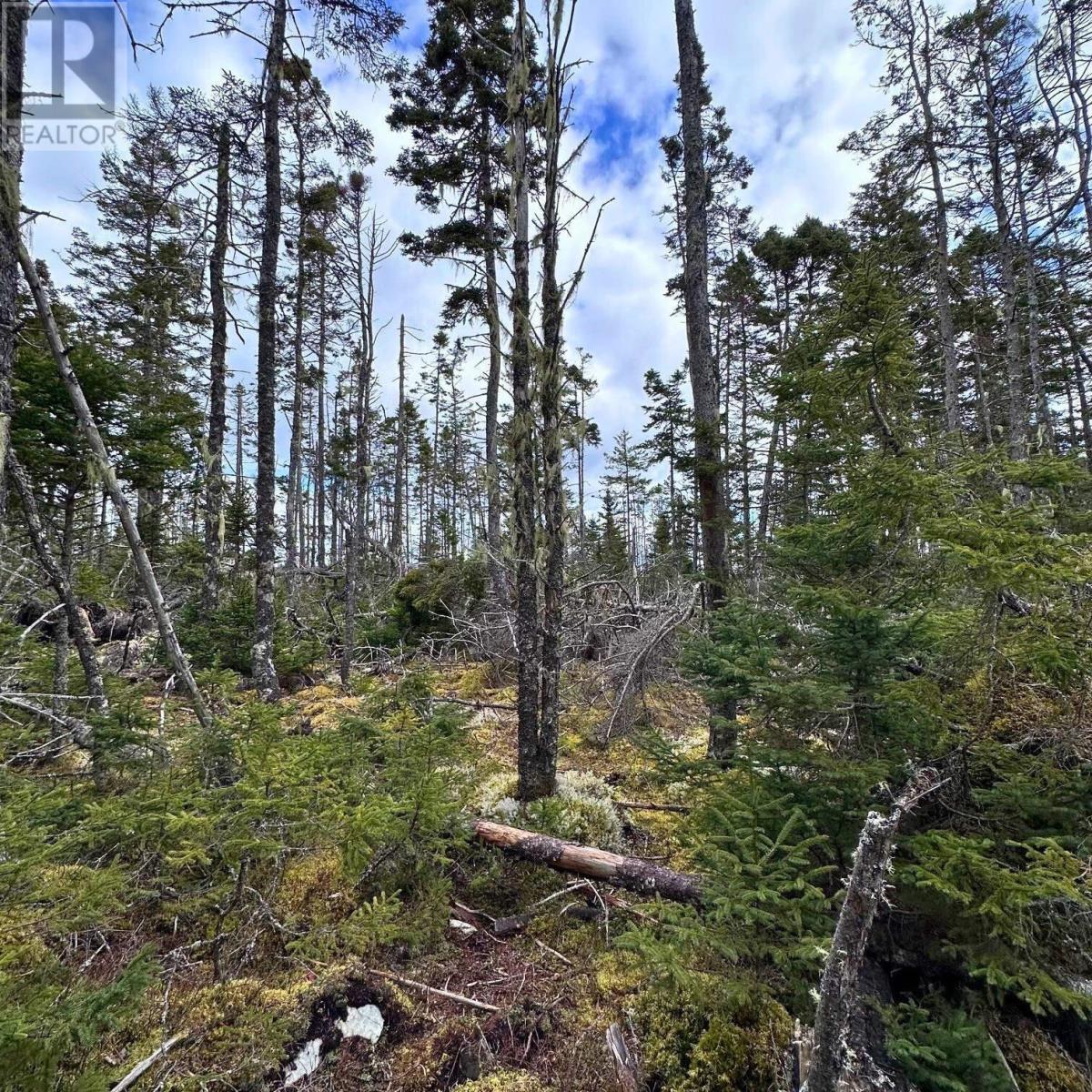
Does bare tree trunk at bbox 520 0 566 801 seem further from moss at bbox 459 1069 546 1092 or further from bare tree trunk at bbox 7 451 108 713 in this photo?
bare tree trunk at bbox 7 451 108 713

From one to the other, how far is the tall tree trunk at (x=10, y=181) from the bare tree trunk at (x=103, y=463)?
0.28 feet

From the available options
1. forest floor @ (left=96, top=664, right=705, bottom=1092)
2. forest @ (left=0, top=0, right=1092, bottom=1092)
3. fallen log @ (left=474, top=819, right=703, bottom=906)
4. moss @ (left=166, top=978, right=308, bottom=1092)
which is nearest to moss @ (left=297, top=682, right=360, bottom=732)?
forest @ (left=0, top=0, right=1092, bottom=1092)

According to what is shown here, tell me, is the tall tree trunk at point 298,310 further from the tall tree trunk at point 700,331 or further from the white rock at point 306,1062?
the white rock at point 306,1062

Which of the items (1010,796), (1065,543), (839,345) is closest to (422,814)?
(1010,796)

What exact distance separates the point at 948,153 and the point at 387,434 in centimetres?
1974


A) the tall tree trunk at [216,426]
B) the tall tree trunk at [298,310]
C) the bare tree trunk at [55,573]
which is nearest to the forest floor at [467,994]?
the bare tree trunk at [55,573]

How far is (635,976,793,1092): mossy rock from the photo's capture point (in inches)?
80.7

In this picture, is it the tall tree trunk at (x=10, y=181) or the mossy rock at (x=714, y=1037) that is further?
the tall tree trunk at (x=10, y=181)

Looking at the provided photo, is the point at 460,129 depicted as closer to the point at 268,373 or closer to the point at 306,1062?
the point at 268,373

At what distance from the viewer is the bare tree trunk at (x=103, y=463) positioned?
302 centimetres

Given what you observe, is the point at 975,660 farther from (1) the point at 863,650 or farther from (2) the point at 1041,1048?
(2) the point at 1041,1048

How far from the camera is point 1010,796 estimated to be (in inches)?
82.5

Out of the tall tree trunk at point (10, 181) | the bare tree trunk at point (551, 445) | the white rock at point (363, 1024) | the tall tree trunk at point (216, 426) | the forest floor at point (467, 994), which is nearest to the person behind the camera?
the forest floor at point (467, 994)

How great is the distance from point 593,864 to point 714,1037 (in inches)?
45.8
